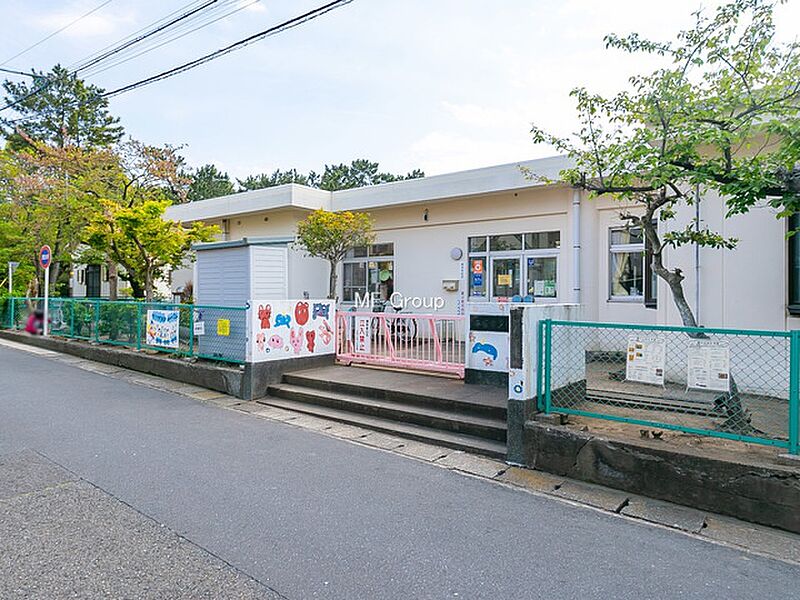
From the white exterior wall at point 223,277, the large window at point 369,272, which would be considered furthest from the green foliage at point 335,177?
the white exterior wall at point 223,277

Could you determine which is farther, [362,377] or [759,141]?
[362,377]

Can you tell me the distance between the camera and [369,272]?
589 inches

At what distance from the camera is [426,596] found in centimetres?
291

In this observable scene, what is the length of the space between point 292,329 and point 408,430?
10.5ft

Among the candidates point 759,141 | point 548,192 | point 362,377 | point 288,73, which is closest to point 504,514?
point 362,377

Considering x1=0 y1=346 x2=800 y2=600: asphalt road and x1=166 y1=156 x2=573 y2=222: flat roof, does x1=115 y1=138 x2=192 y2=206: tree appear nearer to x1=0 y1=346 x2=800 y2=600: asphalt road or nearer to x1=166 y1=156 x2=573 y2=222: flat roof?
x1=166 y1=156 x2=573 y2=222: flat roof

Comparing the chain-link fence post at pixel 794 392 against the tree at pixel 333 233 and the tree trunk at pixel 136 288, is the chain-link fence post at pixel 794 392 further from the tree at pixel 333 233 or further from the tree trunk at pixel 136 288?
the tree trunk at pixel 136 288

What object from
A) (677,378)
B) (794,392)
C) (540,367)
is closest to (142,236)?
(540,367)

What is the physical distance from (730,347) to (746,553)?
1.70 metres

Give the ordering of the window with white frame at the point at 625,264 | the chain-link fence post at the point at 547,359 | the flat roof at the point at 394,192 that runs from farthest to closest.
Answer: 1. the flat roof at the point at 394,192
2. the window with white frame at the point at 625,264
3. the chain-link fence post at the point at 547,359

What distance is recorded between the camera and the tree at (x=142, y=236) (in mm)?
12039

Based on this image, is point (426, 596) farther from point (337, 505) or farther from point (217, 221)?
point (217, 221)

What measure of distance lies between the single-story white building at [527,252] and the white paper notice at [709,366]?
11.6 ft

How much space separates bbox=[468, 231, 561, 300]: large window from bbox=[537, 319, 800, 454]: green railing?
19.9 feet
